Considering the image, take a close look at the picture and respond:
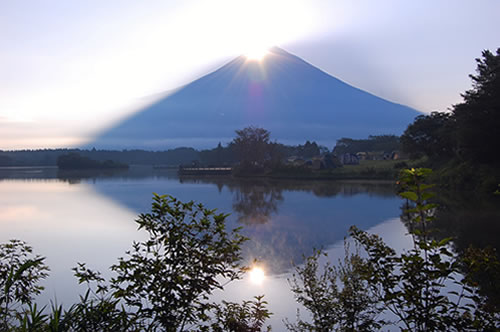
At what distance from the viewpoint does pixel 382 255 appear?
2.27m

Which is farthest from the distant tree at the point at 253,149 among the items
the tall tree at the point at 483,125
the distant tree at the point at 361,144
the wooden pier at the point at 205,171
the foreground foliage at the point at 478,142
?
the distant tree at the point at 361,144

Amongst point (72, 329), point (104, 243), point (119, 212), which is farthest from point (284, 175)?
point (72, 329)

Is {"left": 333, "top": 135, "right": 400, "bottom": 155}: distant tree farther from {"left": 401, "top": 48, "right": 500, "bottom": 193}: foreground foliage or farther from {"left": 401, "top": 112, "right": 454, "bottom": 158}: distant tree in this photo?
{"left": 401, "top": 48, "right": 500, "bottom": 193}: foreground foliage

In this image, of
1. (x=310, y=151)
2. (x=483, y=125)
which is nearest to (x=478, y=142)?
(x=483, y=125)

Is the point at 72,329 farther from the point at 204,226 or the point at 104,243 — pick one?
the point at 104,243

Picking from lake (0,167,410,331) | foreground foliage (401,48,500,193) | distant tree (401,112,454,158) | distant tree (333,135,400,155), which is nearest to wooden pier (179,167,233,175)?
distant tree (401,112,454,158)

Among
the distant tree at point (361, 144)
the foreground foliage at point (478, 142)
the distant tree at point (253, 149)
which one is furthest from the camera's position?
the distant tree at point (361, 144)

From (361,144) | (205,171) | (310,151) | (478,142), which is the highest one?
(361,144)

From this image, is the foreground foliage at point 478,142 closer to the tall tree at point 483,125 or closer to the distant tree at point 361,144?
the tall tree at point 483,125

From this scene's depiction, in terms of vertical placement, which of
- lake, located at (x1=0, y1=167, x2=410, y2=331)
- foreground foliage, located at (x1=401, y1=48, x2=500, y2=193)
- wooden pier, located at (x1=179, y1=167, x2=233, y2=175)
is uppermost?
foreground foliage, located at (x1=401, y1=48, x2=500, y2=193)

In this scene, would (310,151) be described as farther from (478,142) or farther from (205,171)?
(478,142)

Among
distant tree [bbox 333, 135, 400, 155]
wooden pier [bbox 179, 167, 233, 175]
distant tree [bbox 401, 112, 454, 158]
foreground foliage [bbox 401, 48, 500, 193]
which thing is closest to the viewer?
foreground foliage [bbox 401, 48, 500, 193]

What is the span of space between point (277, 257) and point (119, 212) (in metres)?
8.05

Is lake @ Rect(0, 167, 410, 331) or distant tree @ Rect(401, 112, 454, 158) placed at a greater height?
distant tree @ Rect(401, 112, 454, 158)
